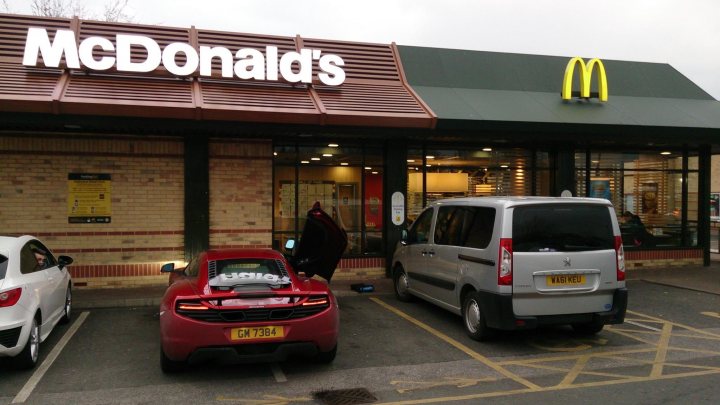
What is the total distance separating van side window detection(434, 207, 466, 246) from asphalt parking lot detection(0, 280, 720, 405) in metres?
1.23

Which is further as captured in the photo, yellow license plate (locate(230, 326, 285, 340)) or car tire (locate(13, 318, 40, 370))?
car tire (locate(13, 318, 40, 370))

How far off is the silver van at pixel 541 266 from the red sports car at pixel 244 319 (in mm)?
2077

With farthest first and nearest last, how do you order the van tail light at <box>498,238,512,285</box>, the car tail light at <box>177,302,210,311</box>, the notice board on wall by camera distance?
1. the notice board on wall
2. the van tail light at <box>498,238,512,285</box>
3. the car tail light at <box>177,302,210,311</box>

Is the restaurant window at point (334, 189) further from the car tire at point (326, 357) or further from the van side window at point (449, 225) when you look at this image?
the car tire at point (326, 357)

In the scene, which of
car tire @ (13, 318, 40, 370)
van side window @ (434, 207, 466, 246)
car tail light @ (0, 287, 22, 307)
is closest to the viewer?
car tail light @ (0, 287, 22, 307)

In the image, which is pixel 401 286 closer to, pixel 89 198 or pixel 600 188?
pixel 89 198

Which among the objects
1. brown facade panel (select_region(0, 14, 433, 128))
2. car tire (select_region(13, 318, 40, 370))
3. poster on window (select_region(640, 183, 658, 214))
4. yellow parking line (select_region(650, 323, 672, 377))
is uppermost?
brown facade panel (select_region(0, 14, 433, 128))

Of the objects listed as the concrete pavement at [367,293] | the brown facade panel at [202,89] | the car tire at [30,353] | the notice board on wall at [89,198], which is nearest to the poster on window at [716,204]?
the concrete pavement at [367,293]

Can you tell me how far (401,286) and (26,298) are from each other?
18.8 feet

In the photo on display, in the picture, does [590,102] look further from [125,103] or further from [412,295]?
[125,103]

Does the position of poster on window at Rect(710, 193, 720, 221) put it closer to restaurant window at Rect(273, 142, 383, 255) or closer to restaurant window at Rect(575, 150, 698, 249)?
restaurant window at Rect(575, 150, 698, 249)

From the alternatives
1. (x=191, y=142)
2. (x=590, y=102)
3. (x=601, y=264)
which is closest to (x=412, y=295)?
(x=601, y=264)

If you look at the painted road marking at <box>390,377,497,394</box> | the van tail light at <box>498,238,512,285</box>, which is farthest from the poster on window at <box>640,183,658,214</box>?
the painted road marking at <box>390,377,497,394</box>

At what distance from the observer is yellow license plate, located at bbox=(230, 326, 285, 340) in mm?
5258
